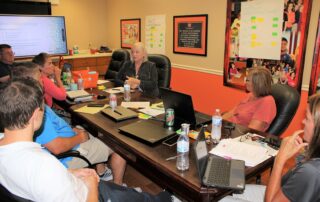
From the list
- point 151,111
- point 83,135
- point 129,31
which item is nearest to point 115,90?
point 151,111

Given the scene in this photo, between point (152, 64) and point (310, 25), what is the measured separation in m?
1.78

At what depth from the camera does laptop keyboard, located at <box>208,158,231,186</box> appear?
1.28m

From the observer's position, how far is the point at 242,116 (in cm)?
230

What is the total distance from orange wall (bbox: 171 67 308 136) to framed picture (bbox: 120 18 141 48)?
1.21 m

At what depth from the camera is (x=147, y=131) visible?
1843 mm

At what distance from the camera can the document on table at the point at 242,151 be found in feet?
4.95

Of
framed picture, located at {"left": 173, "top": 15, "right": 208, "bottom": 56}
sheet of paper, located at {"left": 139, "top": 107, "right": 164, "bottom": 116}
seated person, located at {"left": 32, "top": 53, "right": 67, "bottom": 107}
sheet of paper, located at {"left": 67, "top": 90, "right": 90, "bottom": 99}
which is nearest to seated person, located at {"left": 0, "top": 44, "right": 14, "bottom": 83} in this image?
seated person, located at {"left": 32, "top": 53, "right": 67, "bottom": 107}

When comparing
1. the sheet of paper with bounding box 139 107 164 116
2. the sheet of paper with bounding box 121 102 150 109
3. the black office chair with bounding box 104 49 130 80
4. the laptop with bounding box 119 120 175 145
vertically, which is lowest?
the laptop with bounding box 119 120 175 145

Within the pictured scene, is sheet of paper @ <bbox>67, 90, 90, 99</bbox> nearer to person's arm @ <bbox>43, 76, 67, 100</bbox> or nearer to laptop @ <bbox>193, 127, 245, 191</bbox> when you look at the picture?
person's arm @ <bbox>43, 76, 67, 100</bbox>

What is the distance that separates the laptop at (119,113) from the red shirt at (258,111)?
2.92 ft

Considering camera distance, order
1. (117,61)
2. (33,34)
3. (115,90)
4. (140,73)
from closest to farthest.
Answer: (115,90) < (140,73) < (117,61) < (33,34)

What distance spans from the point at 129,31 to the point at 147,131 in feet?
13.4

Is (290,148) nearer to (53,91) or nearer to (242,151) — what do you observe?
(242,151)

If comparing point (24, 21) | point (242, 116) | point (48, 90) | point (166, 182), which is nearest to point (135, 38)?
point (24, 21)
